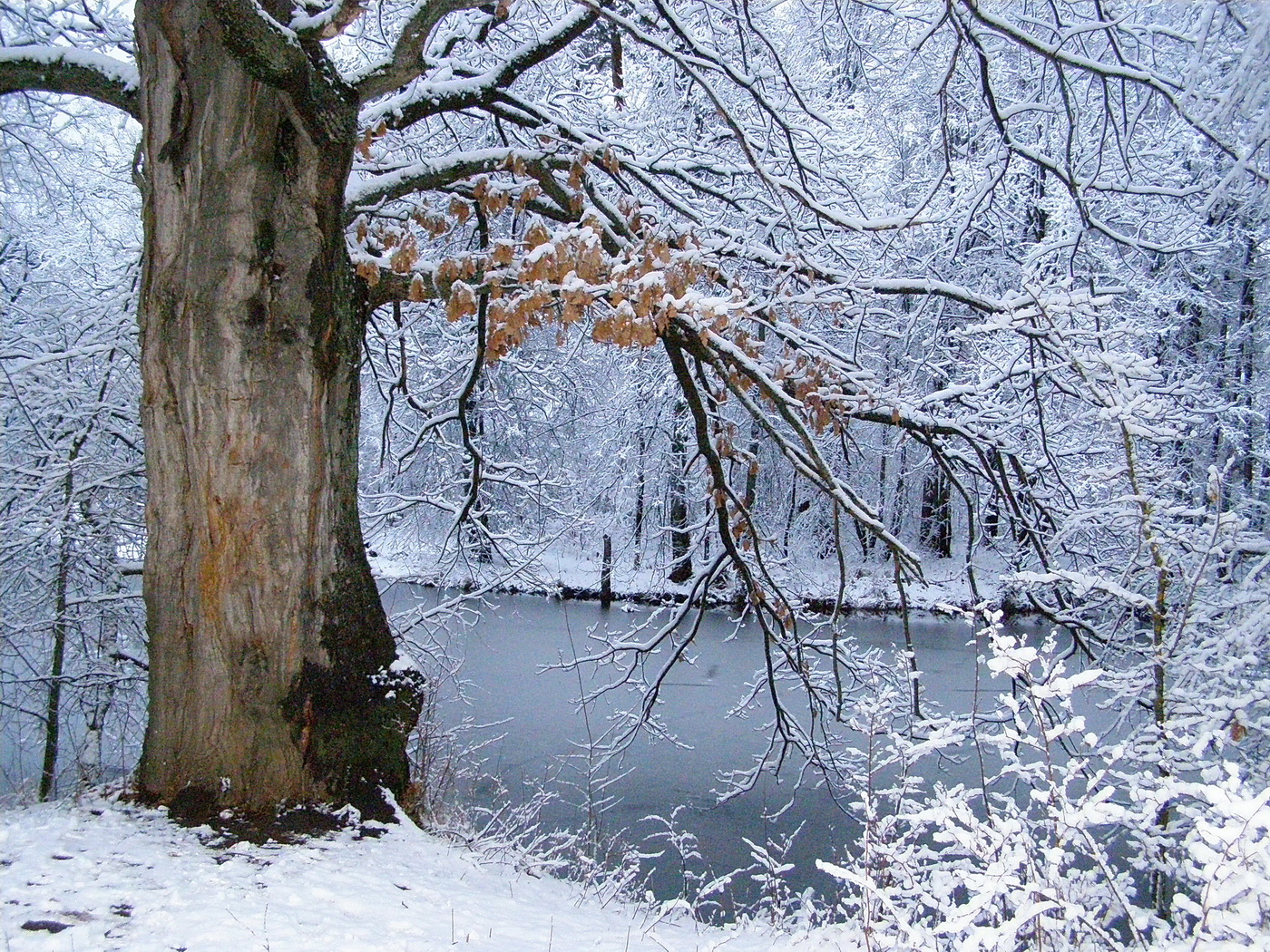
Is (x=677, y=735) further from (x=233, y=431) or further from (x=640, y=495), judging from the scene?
(x=640, y=495)

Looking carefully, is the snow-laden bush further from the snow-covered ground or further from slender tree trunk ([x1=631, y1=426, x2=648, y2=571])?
slender tree trunk ([x1=631, y1=426, x2=648, y2=571])

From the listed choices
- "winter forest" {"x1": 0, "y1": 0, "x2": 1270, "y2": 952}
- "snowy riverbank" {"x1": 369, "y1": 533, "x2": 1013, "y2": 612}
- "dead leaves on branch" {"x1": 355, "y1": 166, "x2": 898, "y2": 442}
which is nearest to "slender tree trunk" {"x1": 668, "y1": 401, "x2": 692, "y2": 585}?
"snowy riverbank" {"x1": 369, "y1": 533, "x2": 1013, "y2": 612}

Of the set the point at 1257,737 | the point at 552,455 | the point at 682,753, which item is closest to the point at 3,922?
the point at 1257,737

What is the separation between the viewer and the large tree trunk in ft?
12.0

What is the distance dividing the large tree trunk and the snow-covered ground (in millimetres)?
330

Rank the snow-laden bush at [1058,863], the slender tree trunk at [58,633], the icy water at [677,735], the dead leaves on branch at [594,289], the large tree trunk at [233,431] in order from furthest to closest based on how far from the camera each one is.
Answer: the icy water at [677,735], the slender tree trunk at [58,633], the dead leaves on branch at [594,289], the large tree trunk at [233,431], the snow-laden bush at [1058,863]

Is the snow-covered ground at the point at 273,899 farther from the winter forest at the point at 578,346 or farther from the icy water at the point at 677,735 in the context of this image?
the icy water at the point at 677,735

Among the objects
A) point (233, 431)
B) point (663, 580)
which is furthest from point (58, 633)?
point (663, 580)

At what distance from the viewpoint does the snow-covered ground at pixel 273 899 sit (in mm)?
2637

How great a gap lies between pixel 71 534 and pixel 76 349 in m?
1.33

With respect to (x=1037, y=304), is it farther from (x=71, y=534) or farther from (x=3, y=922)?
(x=71, y=534)

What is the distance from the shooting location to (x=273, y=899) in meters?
2.92

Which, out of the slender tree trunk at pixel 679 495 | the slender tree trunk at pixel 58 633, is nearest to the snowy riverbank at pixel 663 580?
the slender tree trunk at pixel 679 495

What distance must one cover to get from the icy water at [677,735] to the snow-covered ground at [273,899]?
7.23 feet
